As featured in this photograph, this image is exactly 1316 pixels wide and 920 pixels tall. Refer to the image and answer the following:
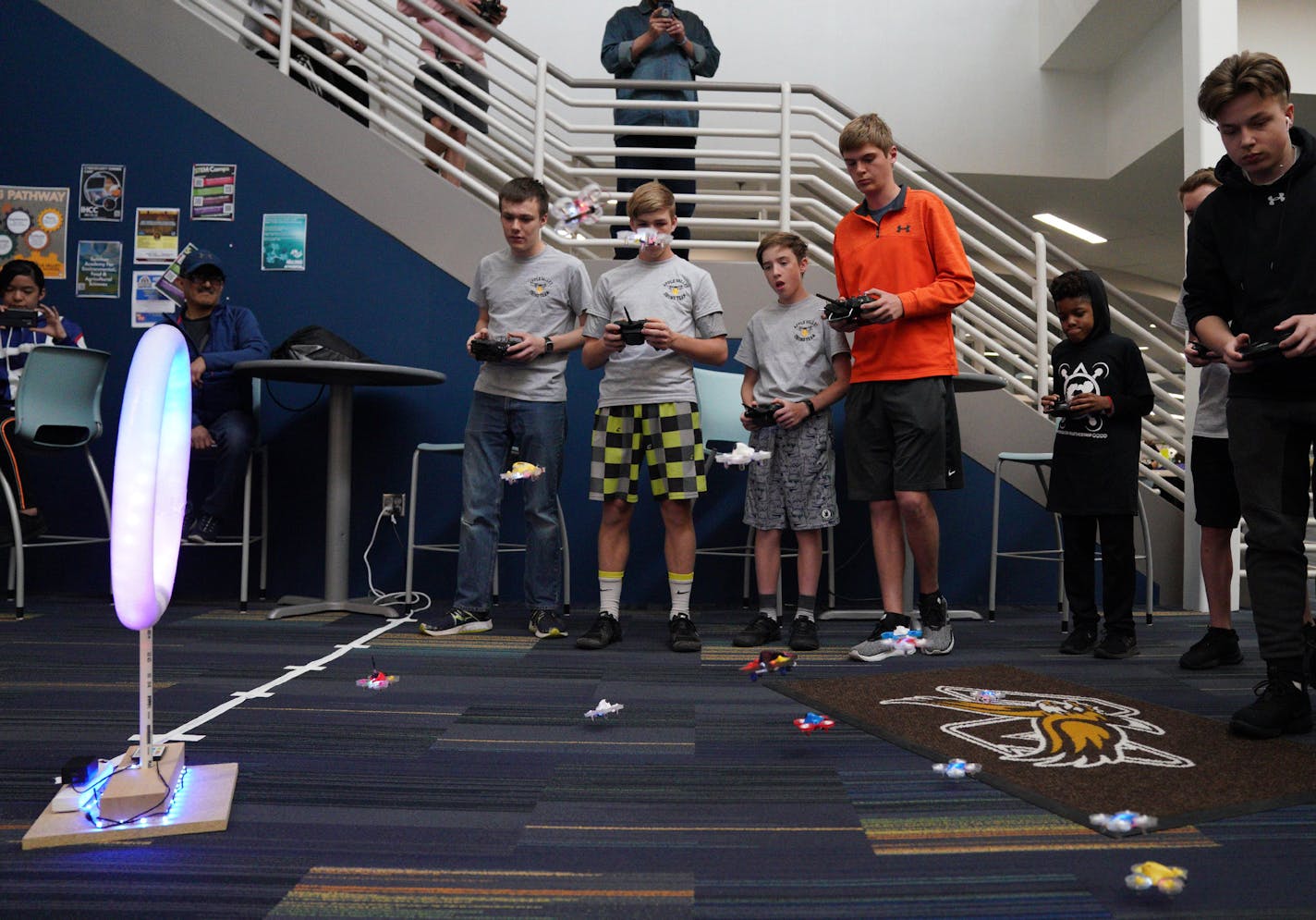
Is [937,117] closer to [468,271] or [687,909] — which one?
[468,271]

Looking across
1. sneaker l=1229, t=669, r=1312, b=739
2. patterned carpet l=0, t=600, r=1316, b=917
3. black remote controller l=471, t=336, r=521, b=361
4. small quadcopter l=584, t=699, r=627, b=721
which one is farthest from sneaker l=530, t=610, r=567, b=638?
sneaker l=1229, t=669, r=1312, b=739

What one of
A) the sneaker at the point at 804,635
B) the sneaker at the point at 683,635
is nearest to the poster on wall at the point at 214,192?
the sneaker at the point at 683,635

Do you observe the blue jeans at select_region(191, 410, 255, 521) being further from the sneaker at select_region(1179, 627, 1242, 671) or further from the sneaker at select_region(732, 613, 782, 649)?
the sneaker at select_region(1179, 627, 1242, 671)

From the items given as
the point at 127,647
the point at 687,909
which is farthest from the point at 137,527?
the point at 127,647

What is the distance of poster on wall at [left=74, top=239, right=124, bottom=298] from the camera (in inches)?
163

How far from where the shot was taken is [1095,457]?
3.04 meters

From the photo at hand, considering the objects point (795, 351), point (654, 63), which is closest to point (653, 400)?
point (795, 351)

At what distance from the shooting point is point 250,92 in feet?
13.6

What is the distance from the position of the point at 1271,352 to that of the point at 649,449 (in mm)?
1684

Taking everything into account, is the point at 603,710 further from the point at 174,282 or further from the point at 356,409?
the point at 174,282

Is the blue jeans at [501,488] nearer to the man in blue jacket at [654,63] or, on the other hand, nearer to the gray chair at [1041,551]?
the man in blue jacket at [654,63]

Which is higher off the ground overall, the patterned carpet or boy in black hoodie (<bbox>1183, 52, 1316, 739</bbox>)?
boy in black hoodie (<bbox>1183, 52, 1316, 739</bbox>)

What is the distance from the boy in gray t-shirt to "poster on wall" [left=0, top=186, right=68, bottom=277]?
83.4 inches

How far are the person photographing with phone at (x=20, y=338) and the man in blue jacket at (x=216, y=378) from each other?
0.42m
